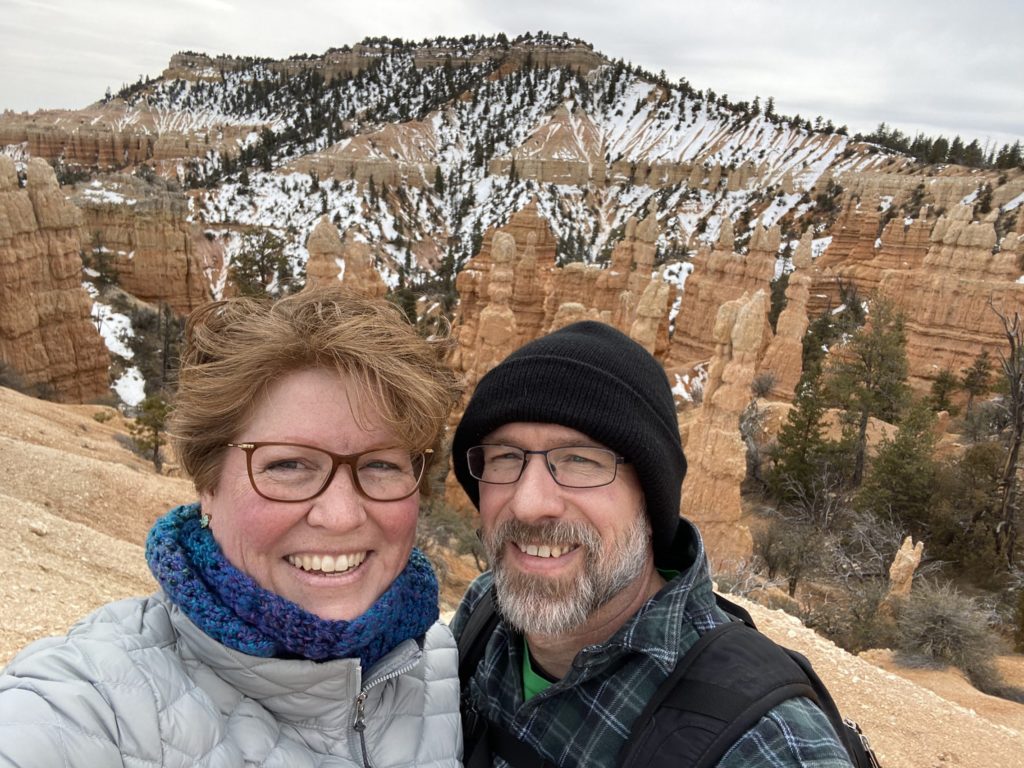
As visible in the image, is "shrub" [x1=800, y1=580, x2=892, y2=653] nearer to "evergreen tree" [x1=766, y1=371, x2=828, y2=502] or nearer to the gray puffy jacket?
"evergreen tree" [x1=766, y1=371, x2=828, y2=502]

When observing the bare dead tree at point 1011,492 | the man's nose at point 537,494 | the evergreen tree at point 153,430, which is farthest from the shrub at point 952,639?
the evergreen tree at point 153,430

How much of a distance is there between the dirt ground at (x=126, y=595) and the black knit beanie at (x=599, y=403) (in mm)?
3800

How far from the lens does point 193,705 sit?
4.33 feet

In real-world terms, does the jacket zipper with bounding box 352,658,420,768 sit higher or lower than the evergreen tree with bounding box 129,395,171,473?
higher

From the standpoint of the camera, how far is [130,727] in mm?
1213

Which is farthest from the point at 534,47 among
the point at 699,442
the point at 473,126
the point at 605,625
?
the point at 605,625

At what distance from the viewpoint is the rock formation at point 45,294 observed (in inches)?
859

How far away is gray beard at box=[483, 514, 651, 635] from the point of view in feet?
6.39

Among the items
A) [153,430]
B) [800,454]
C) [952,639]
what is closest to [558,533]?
[952,639]

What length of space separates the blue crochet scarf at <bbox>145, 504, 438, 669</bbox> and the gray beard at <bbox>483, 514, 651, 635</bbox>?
452 millimetres

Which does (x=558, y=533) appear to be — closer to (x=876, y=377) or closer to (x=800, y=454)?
(x=800, y=454)

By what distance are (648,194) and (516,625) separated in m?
79.6

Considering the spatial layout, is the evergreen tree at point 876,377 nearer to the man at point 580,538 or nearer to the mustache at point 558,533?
the man at point 580,538

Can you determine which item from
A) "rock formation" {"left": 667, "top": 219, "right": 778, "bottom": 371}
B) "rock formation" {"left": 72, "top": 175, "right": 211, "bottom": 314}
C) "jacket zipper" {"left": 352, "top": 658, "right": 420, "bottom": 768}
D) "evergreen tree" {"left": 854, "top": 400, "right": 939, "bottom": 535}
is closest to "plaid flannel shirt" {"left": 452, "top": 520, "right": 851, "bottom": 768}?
"jacket zipper" {"left": 352, "top": 658, "right": 420, "bottom": 768}
